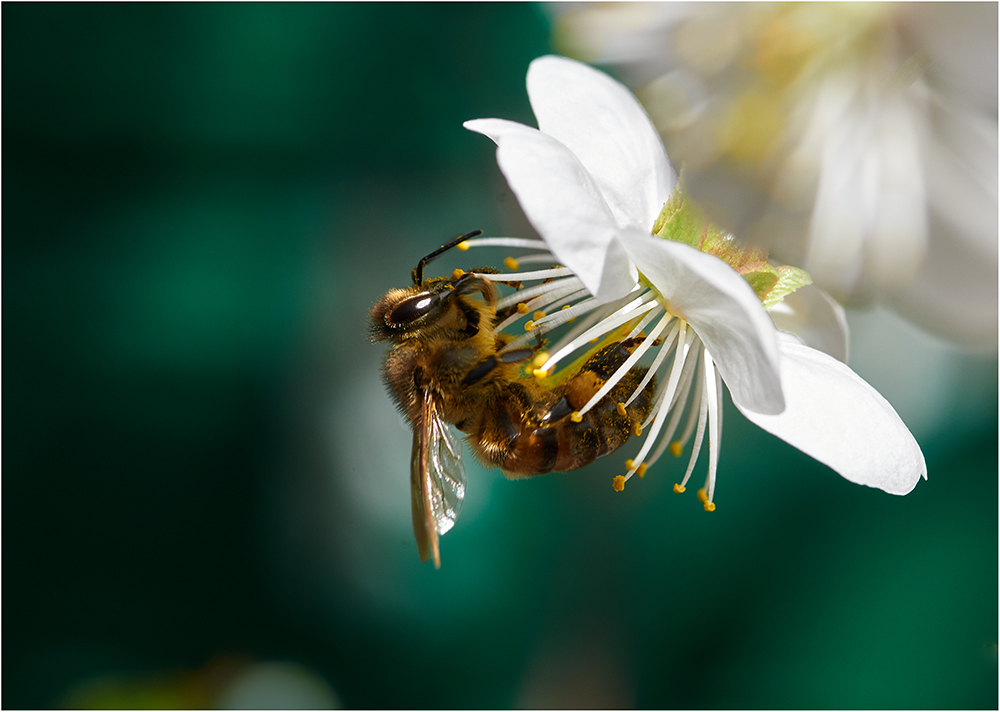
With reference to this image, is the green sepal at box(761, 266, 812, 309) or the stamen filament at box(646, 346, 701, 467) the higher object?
the green sepal at box(761, 266, 812, 309)

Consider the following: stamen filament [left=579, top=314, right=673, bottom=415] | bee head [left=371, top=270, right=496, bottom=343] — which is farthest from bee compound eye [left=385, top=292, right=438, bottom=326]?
stamen filament [left=579, top=314, right=673, bottom=415]

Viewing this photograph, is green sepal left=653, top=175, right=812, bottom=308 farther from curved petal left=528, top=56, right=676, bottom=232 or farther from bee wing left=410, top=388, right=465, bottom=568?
bee wing left=410, top=388, right=465, bottom=568

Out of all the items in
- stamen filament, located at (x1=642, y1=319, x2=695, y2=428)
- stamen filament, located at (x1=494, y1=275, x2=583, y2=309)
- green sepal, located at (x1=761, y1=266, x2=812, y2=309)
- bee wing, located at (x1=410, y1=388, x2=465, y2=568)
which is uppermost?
stamen filament, located at (x1=494, y1=275, x2=583, y2=309)

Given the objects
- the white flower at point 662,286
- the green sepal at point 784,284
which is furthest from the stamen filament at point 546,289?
the green sepal at point 784,284

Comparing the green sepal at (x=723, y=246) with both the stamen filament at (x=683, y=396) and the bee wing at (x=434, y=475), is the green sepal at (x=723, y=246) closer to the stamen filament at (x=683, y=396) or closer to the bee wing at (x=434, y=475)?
the stamen filament at (x=683, y=396)

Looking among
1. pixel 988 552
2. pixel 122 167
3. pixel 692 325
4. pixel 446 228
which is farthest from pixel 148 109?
pixel 988 552

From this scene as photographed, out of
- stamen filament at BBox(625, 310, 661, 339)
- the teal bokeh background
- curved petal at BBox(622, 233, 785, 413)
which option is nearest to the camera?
curved petal at BBox(622, 233, 785, 413)

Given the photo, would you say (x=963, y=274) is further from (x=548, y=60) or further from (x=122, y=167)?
(x=122, y=167)
